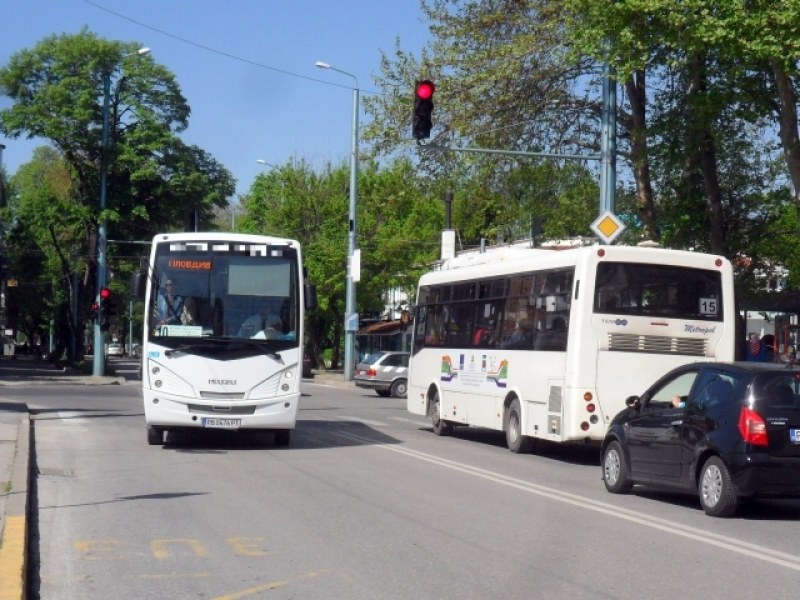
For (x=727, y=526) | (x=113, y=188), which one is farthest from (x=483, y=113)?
(x=113, y=188)

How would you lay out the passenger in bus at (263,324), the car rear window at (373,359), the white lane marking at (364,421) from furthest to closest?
the car rear window at (373,359) → the white lane marking at (364,421) → the passenger in bus at (263,324)

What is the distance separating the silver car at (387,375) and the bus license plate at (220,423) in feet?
75.4

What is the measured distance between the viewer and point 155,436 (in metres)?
19.6

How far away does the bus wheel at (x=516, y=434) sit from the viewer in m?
20.0

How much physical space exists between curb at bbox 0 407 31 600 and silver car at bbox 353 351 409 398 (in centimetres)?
2687

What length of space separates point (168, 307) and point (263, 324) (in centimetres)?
144

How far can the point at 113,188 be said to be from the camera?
5188cm

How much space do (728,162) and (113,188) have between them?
103ft

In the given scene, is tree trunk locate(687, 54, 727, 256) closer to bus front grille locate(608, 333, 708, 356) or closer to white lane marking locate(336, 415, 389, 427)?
bus front grille locate(608, 333, 708, 356)

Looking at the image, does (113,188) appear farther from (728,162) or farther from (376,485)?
(376,485)

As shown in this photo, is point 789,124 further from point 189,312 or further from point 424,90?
point 189,312

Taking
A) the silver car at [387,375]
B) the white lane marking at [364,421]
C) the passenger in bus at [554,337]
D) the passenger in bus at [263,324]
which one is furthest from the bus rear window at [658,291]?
the silver car at [387,375]

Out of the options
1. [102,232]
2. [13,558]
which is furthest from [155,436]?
[102,232]

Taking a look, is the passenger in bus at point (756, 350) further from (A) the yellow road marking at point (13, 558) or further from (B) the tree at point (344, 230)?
(B) the tree at point (344, 230)
